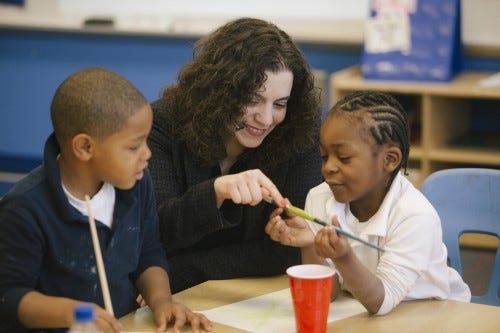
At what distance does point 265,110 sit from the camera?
2.17 metres

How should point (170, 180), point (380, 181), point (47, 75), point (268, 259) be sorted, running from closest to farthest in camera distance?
1. point (380, 181)
2. point (268, 259)
3. point (170, 180)
4. point (47, 75)

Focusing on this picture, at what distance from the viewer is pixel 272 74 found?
2.17 metres

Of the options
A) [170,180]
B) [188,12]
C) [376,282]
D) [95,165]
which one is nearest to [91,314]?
[95,165]

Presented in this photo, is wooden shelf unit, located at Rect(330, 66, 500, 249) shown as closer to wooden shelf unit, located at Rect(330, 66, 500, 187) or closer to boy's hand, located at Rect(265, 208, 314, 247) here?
wooden shelf unit, located at Rect(330, 66, 500, 187)

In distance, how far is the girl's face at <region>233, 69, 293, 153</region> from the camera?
85.2 inches

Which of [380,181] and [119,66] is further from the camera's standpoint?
[119,66]

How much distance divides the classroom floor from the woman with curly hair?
1.73 meters

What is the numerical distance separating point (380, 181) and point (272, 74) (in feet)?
1.49

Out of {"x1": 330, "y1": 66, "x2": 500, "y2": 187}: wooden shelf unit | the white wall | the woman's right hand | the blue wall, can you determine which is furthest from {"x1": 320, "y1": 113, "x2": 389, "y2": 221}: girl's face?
the blue wall

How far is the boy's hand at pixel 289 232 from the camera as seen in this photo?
1847mm

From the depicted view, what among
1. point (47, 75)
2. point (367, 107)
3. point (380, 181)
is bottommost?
point (47, 75)

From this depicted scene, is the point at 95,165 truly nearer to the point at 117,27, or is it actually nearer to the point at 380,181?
the point at 380,181

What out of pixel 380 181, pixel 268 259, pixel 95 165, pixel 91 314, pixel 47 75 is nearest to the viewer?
pixel 91 314

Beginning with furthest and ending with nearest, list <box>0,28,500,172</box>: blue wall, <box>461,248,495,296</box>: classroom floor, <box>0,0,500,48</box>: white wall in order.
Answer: <box>0,28,500,172</box>: blue wall, <box>0,0,500,48</box>: white wall, <box>461,248,495,296</box>: classroom floor
